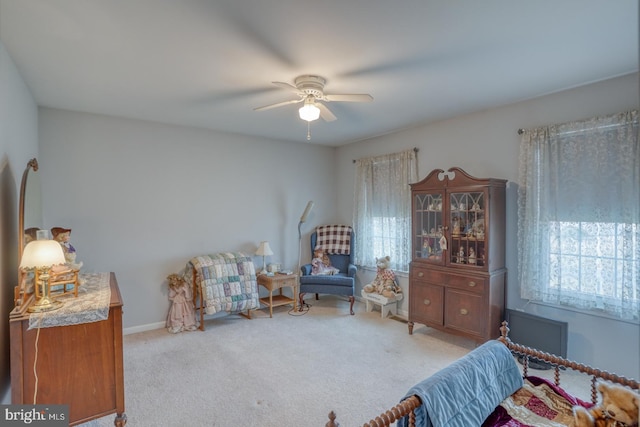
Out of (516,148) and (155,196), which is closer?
(516,148)

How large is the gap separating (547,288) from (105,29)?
13.5 feet

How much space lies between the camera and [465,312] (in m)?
3.39

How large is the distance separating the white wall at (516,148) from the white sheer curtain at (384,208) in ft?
0.66

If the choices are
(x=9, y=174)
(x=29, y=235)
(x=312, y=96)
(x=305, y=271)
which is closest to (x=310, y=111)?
(x=312, y=96)

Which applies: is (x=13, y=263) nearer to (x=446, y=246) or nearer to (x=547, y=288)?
(x=446, y=246)

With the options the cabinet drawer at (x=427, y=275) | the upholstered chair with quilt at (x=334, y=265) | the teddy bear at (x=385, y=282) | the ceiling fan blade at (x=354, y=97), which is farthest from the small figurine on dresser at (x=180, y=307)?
the ceiling fan blade at (x=354, y=97)

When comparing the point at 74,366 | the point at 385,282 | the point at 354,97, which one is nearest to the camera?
the point at 74,366

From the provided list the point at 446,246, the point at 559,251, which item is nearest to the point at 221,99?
the point at 446,246

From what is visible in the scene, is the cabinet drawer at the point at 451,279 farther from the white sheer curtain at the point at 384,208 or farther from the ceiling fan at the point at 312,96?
the ceiling fan at the point at 312,96

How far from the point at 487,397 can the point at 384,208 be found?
3.27 metres

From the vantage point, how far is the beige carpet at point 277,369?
2.36 metres

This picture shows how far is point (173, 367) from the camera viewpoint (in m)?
3.04

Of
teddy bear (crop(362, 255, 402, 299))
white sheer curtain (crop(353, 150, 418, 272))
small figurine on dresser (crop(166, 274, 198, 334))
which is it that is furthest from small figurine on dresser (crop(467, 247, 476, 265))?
small figurine on dresser (crop(166, 274, 198, 334))

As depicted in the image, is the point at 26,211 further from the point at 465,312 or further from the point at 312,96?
the point at 465,312
